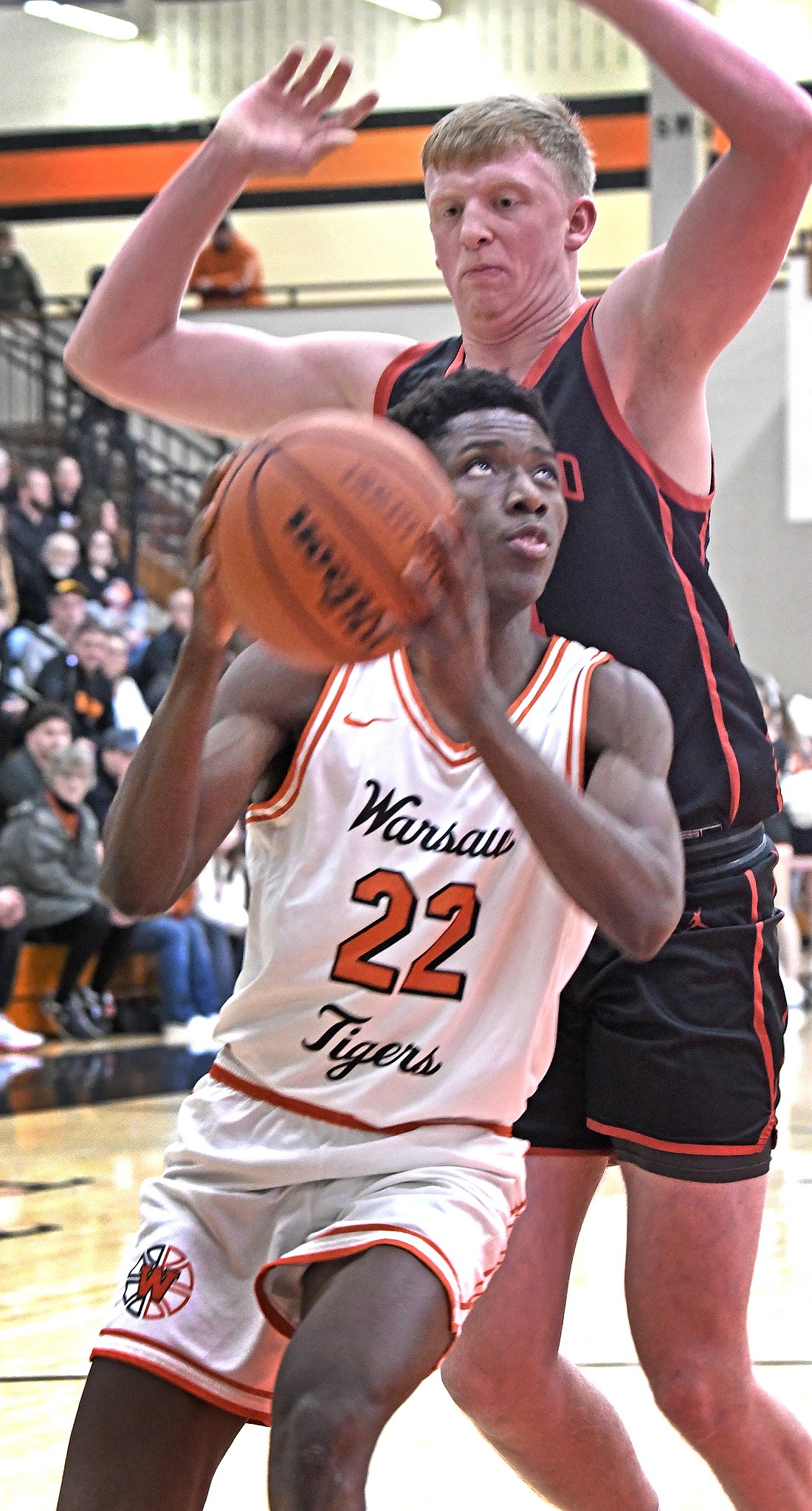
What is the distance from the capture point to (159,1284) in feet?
6.95

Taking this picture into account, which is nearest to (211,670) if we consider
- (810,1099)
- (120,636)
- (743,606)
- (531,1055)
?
(531,1055)

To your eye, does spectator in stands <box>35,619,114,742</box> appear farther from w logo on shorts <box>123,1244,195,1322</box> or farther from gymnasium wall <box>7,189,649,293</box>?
gymnasium wall <box>7,189,649,293</box>

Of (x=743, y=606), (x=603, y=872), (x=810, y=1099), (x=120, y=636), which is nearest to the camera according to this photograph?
(x=603, y=872)

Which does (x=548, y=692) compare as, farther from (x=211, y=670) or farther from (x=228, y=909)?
(x=228, y=909)

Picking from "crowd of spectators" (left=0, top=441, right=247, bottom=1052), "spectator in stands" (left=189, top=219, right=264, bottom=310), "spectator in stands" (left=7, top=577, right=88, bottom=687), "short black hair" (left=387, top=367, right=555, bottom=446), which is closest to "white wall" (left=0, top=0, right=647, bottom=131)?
"spectator in stands" (left=189, top=219, right=264, bottom=310)

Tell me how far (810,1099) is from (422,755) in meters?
6.59

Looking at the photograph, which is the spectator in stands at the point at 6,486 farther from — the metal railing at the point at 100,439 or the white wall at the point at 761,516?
the white wall at the point at 761,516

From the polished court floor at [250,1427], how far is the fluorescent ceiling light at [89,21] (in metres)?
11.4

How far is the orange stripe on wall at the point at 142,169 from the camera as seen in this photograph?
62.2 ft

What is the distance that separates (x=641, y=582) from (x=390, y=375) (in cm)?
49

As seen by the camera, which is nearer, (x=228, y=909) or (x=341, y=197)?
(x=228, y=909)

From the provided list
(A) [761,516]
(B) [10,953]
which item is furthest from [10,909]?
(A) [761,516]

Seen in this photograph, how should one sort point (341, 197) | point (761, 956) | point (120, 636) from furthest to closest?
point (341, 197) → point (120, 636) → point (761, 956)

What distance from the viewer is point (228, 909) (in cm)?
1111
